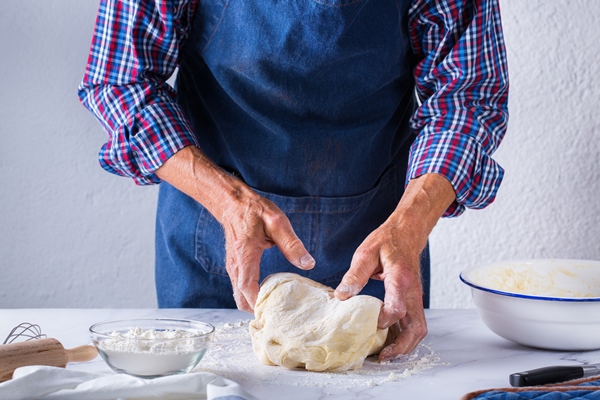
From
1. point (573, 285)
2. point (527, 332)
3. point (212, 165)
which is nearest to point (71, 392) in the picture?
point (212, 165)

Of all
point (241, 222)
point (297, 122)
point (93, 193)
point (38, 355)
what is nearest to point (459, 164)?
point (297, 122)

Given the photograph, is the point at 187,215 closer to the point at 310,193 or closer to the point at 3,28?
the point at 310,193

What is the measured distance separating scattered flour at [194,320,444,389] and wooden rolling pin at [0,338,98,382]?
17 cm

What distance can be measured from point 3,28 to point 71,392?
199cm

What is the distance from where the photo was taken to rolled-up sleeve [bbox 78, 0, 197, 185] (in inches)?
52.8

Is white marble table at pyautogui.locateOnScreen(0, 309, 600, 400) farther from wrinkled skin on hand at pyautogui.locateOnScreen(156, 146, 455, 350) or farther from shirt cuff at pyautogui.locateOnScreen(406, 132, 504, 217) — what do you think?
shirt cuff at pyautogui.locateOnScreen(406, 132, 504, 217)

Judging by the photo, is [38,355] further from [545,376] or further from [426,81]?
[426,81]

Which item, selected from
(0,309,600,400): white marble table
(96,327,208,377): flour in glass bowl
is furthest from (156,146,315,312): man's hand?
(96,327,208,377): flour in glass bowl

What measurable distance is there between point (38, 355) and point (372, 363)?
50cm

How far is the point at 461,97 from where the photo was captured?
1440mm

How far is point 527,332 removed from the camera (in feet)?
3.73

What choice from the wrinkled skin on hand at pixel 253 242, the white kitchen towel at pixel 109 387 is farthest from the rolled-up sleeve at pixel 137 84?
the white kitchen towel at pixel 109 387

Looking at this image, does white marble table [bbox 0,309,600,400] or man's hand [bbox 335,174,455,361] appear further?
man's hand [bbox 335,174,455,361]

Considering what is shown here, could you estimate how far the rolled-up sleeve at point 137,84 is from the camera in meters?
1.34
